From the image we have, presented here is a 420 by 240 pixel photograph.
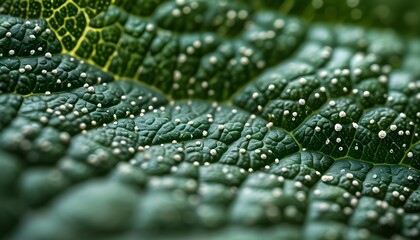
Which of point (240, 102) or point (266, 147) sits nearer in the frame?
point (266, 147)

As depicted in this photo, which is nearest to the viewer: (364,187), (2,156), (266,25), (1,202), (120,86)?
(1,202)

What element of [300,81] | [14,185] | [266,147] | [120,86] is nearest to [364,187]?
[266,147]

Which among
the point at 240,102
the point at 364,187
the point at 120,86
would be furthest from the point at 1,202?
the point at 364,187

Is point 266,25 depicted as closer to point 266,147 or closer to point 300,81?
point 300,81

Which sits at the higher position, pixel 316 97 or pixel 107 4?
pixel 107 4

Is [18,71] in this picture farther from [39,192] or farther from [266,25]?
[266,25]

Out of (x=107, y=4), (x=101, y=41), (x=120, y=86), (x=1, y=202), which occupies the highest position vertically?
(x=107, y=4)

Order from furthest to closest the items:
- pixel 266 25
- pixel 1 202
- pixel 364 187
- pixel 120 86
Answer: pixel 266 25
pixel 120 86
pixel 364 187
pixel 1 202
